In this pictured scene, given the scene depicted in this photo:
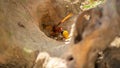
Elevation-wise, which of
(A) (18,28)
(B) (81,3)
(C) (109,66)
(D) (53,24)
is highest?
(B) (81,3)

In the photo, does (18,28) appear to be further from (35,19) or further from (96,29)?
(96,29)

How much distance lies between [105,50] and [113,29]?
17 cm

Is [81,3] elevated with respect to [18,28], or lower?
elevated

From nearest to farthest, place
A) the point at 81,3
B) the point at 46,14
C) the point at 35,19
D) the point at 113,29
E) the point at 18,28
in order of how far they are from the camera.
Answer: the point at 113,29 → the point at 18,28 → the point at 35,19 → the point at 46,14 → the point at 81,3

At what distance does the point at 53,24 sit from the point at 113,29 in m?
1.50

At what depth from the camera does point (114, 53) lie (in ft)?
4.83

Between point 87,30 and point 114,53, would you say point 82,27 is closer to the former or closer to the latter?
point 87,30

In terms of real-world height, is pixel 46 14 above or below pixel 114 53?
above

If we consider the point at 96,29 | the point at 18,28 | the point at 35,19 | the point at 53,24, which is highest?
the point at 53,24

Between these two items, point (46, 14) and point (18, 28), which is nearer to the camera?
point (18, 28)

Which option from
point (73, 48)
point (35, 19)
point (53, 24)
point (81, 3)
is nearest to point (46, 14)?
point (53, 24)

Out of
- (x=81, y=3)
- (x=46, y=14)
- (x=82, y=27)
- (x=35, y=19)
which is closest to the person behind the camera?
(x=82, y=27)

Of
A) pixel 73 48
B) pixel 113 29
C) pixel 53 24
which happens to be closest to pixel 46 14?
pixel 53 24

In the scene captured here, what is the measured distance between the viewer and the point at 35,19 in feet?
7.80
